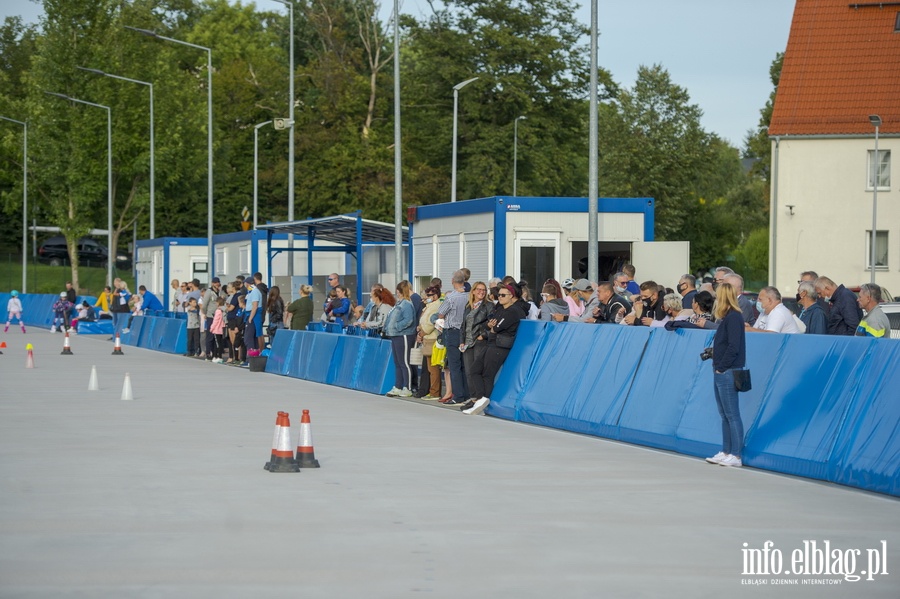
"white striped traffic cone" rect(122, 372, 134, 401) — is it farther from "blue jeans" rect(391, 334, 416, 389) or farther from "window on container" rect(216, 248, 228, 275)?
"window on container" rect(216, 248, 228, 275)

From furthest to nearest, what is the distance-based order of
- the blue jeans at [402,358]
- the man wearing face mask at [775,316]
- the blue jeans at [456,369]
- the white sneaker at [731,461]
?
1. the blue jeans at [402,358]
2. the blue jeans at [456,369]
3. the man wearing face mask at [775,316]
4. the white sneaker at [731,461]

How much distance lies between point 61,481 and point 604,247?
1684cm

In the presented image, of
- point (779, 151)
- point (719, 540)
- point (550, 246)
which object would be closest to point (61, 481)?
point (719, 540)

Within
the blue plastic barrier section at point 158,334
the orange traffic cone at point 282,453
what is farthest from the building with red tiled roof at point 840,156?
the orange traffic cone at point 282,453

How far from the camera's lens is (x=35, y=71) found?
71438mm

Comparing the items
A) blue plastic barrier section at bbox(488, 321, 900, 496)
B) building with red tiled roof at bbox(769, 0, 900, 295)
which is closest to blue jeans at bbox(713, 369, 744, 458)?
blue plastic barrier section at bbox(488, 321, 900, 496)

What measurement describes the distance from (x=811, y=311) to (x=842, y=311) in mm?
817

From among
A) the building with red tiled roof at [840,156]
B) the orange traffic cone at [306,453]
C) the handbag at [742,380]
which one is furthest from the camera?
the building with red tiled roof at [840,156]

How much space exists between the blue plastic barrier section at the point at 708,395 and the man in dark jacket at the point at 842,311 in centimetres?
233

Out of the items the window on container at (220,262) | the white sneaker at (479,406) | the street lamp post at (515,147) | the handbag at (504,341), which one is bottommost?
the white sneaker at (479,406)

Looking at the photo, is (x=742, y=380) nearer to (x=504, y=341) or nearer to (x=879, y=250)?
(x=504, y=341)

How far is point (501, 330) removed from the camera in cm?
1858

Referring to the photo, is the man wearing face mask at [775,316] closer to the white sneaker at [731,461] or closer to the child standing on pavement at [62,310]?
the white sneaker at [731,461]

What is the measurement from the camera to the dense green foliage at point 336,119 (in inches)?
2709
